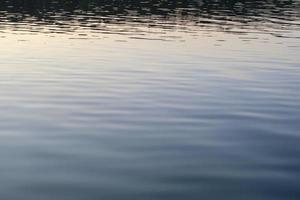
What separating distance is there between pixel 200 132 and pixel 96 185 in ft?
23.1

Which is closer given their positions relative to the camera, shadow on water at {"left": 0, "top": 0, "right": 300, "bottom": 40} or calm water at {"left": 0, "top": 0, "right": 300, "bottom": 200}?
calm water at {"left": 0, "top": 0, "right": 300, "bottom": 200}

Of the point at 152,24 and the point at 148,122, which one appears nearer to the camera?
the point at 148,122

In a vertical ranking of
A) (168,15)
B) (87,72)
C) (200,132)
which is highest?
(200,132)

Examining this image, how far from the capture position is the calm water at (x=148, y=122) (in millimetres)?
14430

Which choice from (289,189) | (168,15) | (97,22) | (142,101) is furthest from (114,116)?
(168,15)

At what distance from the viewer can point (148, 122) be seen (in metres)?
21.8

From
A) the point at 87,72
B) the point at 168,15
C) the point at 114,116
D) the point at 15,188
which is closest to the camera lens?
the point at 15,188

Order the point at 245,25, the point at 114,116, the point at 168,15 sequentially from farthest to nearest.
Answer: the point at 168,15 → the point at 245,25 → the point at 114,116

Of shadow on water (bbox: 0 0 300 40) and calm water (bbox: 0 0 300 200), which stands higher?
calm water (bbox: 0 0 300 200)

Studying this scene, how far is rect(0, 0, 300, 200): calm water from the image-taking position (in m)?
14.4

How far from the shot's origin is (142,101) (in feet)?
87.8

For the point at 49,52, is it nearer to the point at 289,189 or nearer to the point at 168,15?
Result: the point at 289,189

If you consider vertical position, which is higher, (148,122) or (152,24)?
(148,122)

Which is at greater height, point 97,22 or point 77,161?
point 77,161
